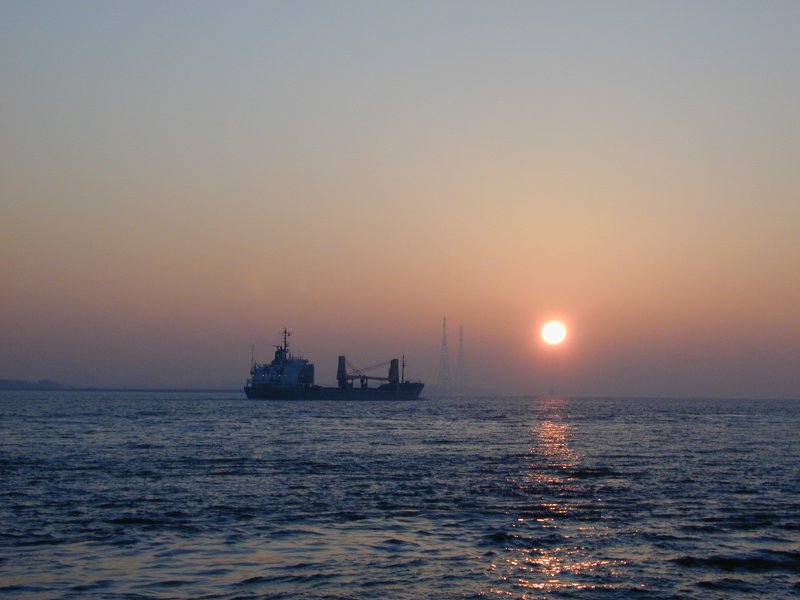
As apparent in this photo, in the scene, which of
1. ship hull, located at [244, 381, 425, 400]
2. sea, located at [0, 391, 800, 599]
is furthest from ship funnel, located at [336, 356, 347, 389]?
sea, located at [0, 391, 800, 599]

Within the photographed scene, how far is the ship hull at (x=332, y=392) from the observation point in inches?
6560

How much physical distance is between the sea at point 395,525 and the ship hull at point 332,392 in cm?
12213

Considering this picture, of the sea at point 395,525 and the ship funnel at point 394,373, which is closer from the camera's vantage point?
the sea at point 395,525

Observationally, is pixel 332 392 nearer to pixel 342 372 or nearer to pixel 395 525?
pixel 342 372

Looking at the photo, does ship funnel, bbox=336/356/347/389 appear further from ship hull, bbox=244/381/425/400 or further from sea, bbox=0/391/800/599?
sea, bbox=0/391/800/599

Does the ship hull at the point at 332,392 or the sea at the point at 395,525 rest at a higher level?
the ship hull at the point at 332,392

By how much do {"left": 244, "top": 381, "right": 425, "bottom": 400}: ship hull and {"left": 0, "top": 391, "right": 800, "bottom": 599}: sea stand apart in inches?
4808

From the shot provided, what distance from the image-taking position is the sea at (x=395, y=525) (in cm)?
1661

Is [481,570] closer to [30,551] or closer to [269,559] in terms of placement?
[269,559]

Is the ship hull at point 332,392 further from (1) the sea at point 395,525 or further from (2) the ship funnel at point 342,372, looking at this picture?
(1) the sea at point 395,525

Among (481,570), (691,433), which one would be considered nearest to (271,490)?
(481,570)

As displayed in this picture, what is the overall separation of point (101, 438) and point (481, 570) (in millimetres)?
44157

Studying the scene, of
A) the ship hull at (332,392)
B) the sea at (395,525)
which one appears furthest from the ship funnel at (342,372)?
the sea at (395,525)

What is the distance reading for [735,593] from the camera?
16.1 metres
